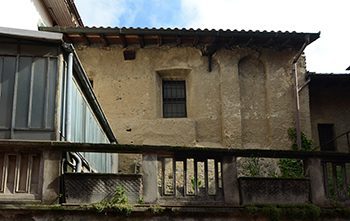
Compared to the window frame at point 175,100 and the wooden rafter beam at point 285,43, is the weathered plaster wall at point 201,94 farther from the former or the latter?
the wooden rafter beam at point 285,43

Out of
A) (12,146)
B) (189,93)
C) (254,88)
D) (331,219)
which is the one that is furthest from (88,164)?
(254,88)

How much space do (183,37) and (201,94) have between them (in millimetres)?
2160

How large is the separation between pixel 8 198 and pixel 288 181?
522 cm

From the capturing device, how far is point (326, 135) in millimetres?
20281

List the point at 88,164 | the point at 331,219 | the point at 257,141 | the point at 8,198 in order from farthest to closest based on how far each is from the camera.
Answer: the point at 257,141 < the point at 88,164 < the point at 331,219 < the point at 8,198

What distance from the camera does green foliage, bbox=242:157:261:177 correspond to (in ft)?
57.4

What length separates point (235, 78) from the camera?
1888 centimetres

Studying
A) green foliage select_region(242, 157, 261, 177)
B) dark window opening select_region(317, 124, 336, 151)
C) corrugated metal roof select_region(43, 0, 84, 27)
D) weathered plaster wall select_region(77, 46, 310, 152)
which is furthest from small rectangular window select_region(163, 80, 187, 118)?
dark window opening select_region(317, 124, 336, 151)

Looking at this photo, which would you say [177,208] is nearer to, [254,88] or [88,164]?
[88,164]

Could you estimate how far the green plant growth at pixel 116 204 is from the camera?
29.4 feet

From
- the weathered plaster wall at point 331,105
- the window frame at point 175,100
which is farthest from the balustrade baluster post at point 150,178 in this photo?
the weathered plaster wall at point 331,105

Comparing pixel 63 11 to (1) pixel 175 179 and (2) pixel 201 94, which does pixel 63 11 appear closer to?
(2) pixel 201 94

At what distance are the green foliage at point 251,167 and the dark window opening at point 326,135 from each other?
3627 millimetres

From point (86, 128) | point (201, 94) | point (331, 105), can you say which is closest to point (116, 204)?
point (86, 128)
